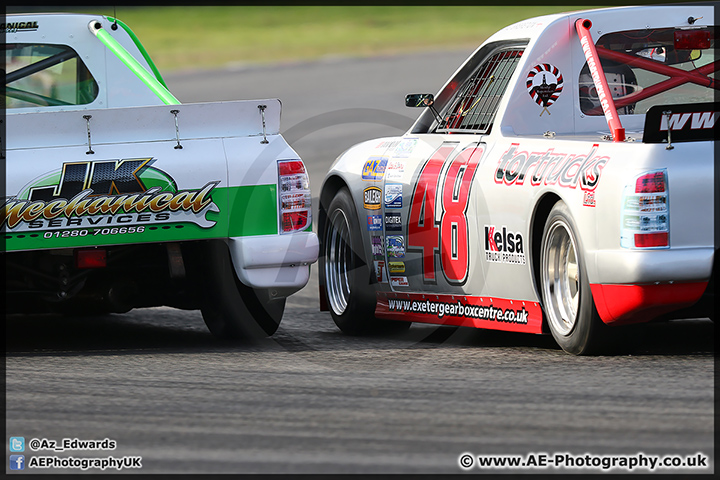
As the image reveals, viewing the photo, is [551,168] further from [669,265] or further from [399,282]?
[399,282]

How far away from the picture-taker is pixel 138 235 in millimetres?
6453

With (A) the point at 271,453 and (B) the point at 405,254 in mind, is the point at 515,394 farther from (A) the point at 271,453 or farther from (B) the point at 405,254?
(B) the point at 405,254

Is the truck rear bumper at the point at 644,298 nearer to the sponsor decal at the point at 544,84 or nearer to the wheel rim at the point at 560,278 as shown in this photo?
the wheel rim at the point at 560,278

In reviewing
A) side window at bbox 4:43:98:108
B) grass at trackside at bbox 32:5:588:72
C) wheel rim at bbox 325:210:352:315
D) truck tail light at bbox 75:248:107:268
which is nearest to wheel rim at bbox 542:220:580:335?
wheel rim at bbox 325:210:352:315

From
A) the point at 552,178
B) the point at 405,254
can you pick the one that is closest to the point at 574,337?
the point at 552,178

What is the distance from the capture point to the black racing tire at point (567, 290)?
583 cm

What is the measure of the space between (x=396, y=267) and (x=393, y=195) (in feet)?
1.50

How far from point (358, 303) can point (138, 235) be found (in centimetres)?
189

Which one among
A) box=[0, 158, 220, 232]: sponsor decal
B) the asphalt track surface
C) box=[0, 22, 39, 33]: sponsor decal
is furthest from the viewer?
box=[0, 22, 39, 33]: sponsor decal

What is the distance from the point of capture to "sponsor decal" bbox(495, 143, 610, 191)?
572 centimetres

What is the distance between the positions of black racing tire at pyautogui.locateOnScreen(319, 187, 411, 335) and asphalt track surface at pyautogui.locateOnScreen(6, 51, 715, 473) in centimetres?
22

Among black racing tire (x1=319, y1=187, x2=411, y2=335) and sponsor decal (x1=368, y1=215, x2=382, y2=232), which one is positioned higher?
sponsor decal (x1=368, y1=215, x2=382, y2=232)

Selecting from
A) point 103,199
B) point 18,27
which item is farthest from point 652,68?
point 18,27

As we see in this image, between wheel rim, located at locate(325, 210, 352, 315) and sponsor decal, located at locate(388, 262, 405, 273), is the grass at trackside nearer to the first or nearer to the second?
wheel rim, located at locate(325, 210, 352, 315)
